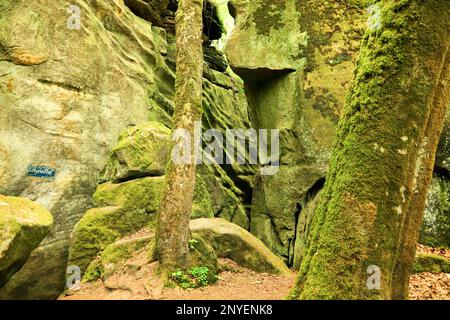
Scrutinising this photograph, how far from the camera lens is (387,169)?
11.5 ft

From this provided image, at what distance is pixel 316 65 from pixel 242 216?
585 centimetres

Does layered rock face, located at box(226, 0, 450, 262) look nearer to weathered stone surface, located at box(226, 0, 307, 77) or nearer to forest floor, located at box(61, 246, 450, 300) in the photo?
weathered stone surface, located at box(226, 0, 307, 77)

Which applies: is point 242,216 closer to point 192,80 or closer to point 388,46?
point 192,80

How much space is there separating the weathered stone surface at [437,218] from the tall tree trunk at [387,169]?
216 inches

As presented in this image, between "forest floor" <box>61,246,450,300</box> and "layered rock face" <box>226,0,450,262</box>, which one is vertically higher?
"layered rock face" <box>226,0,450,262</box>

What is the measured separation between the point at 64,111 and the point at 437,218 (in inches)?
412

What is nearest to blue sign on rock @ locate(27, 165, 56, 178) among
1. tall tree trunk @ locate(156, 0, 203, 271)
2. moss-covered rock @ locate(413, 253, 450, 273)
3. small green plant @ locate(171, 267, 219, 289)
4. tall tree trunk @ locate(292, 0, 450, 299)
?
tall tree trunk @ locate(156, 0, 203, 271)

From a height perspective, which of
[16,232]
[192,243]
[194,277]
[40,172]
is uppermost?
[40,172]

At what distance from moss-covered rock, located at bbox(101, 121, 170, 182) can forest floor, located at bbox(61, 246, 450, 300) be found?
313 cm

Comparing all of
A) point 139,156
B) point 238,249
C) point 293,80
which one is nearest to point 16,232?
point 238,249

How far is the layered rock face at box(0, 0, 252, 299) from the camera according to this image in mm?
9547

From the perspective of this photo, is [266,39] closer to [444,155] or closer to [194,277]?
[444,155]

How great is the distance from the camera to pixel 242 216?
1319 centimetres
